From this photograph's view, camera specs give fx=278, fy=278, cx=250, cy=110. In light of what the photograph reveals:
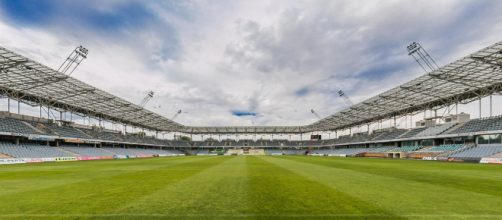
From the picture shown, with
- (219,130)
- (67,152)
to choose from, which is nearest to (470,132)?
(67,152)

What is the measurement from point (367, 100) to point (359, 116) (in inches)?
738

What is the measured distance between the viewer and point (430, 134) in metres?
52.7

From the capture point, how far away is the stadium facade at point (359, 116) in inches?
1357

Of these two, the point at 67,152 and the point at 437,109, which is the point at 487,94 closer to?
the point at 437,109

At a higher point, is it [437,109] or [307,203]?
[437,109]

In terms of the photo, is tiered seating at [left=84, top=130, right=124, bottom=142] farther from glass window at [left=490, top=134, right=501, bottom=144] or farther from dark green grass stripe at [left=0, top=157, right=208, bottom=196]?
glass window at [left=490, top=134, right=501, bottom=144]

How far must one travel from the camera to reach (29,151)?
43.1 meters

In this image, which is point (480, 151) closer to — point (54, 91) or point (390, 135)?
point (390, 135)

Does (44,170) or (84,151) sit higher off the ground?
(44,170)

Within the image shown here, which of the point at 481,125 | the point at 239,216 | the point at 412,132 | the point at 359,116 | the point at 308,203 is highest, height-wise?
the point at 359,116

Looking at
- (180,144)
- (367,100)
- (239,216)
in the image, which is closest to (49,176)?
(239,216)

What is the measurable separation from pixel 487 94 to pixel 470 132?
6.34 m

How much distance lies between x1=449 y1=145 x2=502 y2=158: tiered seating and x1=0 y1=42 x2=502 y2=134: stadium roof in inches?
350

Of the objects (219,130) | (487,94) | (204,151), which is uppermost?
(487,94)
